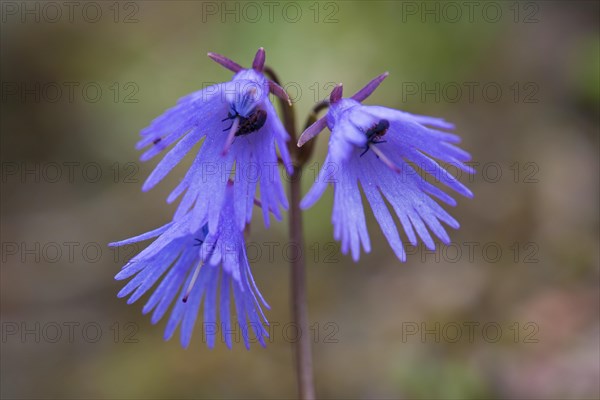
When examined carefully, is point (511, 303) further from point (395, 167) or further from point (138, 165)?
point (138, 165)

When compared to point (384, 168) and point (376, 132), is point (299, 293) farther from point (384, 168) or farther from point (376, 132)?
point (376, 132)

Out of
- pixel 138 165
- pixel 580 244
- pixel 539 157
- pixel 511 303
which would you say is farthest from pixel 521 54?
pixel 138 165

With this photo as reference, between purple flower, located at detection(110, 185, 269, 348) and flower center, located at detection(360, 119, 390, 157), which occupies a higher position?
flower center, located at detection(360, 119, 390, 157)

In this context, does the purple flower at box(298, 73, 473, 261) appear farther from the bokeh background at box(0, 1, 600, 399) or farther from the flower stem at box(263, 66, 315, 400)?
the bokeh background at box(0, 1, 600, 399)

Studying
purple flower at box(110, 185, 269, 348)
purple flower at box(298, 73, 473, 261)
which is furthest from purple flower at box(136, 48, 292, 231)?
purple flower at box(298, 73, 473, 261)

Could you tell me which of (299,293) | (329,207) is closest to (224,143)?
(299,293)

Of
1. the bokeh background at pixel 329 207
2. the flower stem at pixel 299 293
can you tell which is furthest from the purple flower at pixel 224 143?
the bokeh background at pixel 329 207
